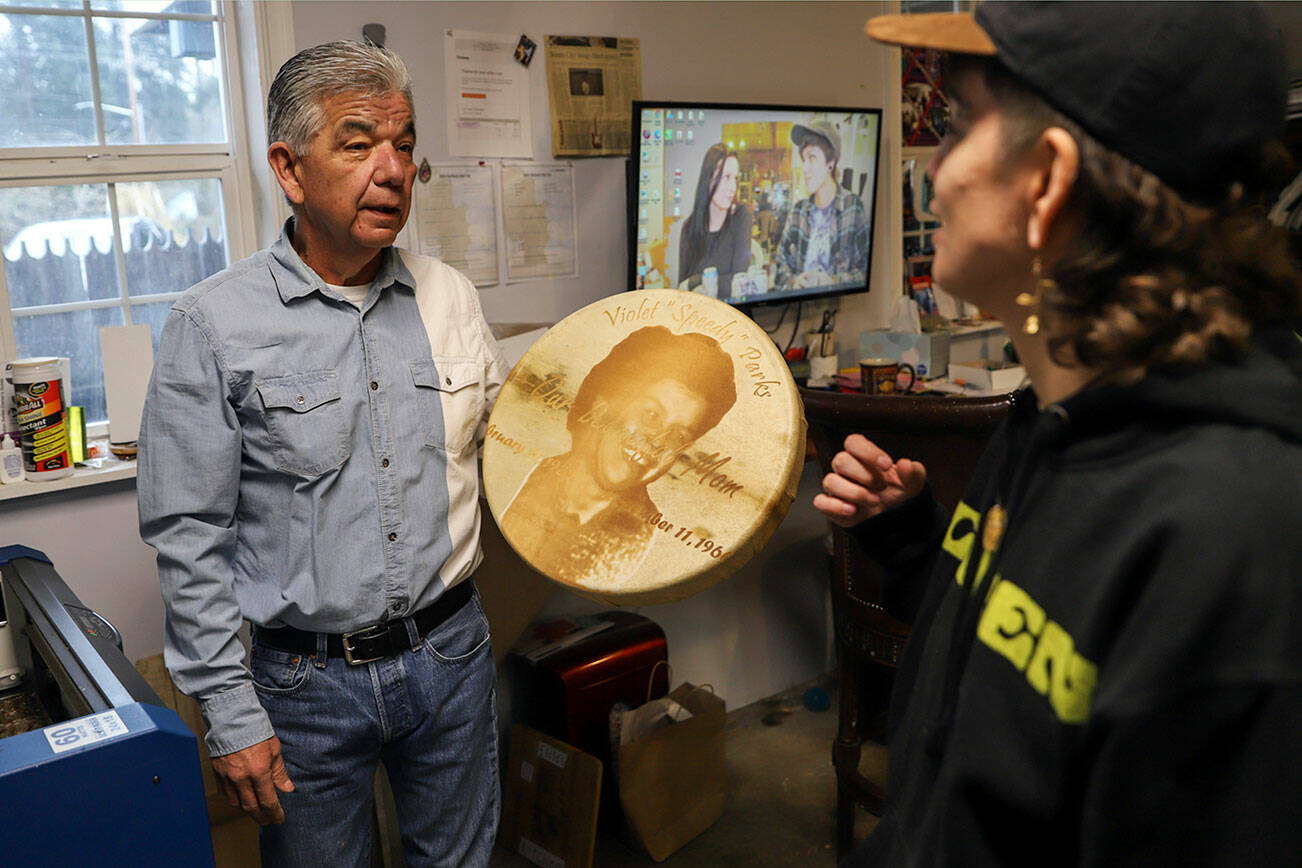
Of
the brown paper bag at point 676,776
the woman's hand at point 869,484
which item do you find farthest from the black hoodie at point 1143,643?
the brown paper bag at point 676,776

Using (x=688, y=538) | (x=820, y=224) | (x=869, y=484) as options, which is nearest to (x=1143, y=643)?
(x=869, y=484)

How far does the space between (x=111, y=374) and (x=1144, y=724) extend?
7.04 ft

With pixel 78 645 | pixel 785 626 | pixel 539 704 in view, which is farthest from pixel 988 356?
pixel 78 645

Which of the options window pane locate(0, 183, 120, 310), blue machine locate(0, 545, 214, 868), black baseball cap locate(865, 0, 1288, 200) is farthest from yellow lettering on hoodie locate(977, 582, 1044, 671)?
window pane locate(0, 183, 120, 310)

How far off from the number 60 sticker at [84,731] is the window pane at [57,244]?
4.55 ft

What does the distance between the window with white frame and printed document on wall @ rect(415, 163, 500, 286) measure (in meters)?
0.42

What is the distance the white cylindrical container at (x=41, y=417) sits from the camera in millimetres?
2043

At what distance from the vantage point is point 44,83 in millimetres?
2166

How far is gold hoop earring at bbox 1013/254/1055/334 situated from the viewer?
2.59ft

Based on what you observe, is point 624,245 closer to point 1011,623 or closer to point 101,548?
point 101,548

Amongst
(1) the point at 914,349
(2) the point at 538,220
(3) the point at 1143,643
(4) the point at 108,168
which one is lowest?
(1) the point at 914,349

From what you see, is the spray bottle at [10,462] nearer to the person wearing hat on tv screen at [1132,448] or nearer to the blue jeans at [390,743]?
the blue jeans at [390,743]

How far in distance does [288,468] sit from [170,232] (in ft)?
3.60

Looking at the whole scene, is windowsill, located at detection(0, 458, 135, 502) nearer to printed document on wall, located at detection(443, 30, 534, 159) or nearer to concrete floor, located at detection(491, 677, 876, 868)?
printed document on wall, located at detection(443, 30, 534, 159)
